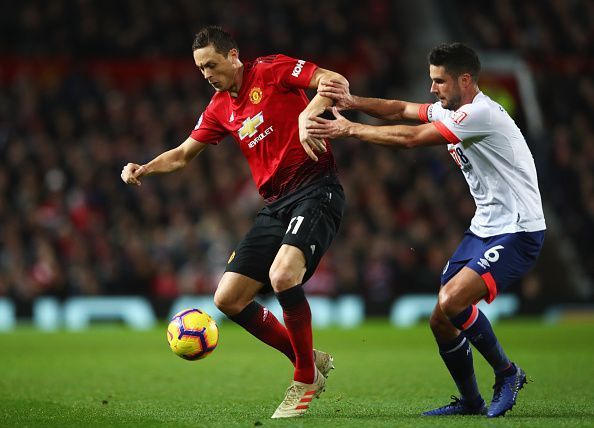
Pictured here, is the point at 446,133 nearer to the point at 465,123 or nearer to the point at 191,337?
the point at 465,123

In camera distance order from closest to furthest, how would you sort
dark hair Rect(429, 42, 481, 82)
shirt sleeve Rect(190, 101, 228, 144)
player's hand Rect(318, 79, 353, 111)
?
dark hair Rect(429, 42, 481, 82), player's hand Rect(318, 79, 353, 111), shirt sleeve Rect(190, 101, 228, 144)

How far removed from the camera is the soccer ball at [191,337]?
22.1 ft

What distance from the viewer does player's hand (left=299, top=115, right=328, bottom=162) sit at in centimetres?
601

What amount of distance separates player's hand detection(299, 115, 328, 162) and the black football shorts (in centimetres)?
47

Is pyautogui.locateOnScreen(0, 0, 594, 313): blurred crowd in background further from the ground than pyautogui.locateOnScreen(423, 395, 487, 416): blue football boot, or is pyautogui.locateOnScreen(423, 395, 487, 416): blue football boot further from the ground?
pyautogui.locateOnScreen(0, 0, 594, 313): blurred crowd in background

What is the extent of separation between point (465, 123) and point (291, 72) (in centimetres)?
133

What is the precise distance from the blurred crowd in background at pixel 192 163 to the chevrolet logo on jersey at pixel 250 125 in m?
9.70

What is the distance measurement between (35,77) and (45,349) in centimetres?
780

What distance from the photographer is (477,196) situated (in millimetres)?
6375

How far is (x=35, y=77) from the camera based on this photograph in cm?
1844

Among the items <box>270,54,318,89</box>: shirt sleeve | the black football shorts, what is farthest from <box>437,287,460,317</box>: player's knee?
<box>270,54,318,89</box>: shirt sleeve

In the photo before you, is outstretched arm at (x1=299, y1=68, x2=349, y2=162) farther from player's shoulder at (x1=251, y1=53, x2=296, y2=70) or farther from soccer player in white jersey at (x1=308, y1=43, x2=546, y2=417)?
player's shoulder at (x1=251, y1=53, x2=296, y2=70)

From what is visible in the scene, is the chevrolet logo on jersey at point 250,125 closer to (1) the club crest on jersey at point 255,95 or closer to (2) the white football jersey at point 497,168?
(1) the club crest on jersey at point 255,95

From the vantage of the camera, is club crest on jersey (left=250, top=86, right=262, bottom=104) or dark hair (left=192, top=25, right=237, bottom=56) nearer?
dark hair (left=192, top=25, right=237, bottom=56)
